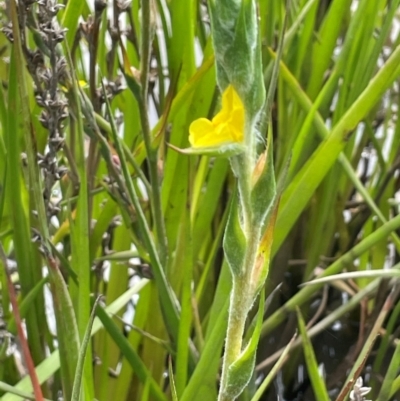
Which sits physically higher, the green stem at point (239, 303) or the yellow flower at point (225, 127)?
the yellow flower at point (225, 127)

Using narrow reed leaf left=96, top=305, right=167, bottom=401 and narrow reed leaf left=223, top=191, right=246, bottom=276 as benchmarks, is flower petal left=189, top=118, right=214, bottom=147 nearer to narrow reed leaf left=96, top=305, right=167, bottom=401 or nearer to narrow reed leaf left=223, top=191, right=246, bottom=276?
narrow reed leaf left=223, top=191, right=246, bottom=276

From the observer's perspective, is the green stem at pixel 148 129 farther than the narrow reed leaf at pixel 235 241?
Yes

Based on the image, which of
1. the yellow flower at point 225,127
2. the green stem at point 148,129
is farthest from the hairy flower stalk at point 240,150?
the green stem at point 148,129

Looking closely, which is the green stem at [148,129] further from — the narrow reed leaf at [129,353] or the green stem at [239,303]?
the green stem at [239,303]

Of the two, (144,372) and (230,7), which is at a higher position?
(230,7)

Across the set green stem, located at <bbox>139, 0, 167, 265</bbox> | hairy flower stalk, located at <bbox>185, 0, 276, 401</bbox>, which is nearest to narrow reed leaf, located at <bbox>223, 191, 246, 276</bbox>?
hairy flower stalk, located at <bbox>185, 0, 276, 401</bbox>

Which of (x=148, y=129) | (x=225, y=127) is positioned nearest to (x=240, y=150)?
(x=225, y=127)

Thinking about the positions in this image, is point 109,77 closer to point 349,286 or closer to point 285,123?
point 285,123

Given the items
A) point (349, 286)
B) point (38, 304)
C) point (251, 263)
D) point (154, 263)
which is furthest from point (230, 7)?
point (349, 286)
